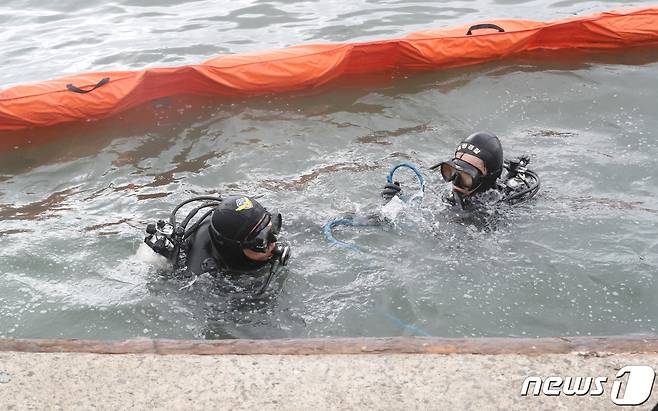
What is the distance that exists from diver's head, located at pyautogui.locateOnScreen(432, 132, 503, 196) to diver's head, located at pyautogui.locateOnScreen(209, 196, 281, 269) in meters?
A: 1.72

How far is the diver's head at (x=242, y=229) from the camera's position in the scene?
13.7ft

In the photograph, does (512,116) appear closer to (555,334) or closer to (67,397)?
(555,334)

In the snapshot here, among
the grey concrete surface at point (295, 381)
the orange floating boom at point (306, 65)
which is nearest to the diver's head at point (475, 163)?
the grey concrete surface at point (295, 381)

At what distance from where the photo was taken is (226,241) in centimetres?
422

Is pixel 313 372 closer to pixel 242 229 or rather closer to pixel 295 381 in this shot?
pixel 295 381

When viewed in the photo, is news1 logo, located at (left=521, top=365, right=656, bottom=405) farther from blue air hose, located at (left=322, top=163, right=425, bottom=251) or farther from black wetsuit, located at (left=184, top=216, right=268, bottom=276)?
blue air hose, located at (left=322, top=163, right=425, bottom=251)

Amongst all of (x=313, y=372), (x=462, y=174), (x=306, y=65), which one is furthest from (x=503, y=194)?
(x=306, y=65)

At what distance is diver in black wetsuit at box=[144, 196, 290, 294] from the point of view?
4.20 m

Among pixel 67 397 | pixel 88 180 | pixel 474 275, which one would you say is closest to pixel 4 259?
pixel 88 180

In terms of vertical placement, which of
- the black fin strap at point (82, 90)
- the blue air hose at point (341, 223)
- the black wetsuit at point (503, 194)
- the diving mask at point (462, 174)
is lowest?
the blue air hose at point (341, 223)

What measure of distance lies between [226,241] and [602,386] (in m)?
2.32

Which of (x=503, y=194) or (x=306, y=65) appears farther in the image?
(x=306, y=65)

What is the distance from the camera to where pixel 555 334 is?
433 cm

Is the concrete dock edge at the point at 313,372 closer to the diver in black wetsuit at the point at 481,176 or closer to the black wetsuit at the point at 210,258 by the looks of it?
the black wetsuit at the point at 210,258
